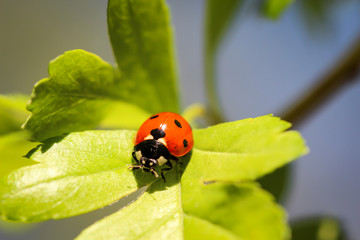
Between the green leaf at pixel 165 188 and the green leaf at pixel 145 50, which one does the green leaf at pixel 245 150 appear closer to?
the green leaf at pixel 165 188

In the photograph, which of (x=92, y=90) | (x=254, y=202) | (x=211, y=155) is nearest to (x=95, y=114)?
(x=92, y=90)

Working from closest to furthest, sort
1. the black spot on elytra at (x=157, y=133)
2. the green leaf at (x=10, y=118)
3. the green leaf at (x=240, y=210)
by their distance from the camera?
1. the green leaf at (x=240, y=210)
2. the black spot on elytra at (x=157, y=133)
3. the green leaf at (x=10, y=118)

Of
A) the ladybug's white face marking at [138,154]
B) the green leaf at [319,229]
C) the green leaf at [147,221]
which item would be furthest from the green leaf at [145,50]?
the green leaf at [319,229]

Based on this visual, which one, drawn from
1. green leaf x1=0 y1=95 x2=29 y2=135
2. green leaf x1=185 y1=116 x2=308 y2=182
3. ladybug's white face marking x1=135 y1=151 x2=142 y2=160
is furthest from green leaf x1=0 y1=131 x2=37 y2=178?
green leaf x1=185 y1=116 x2=308 y2=182

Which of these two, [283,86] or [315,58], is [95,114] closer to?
[315,58]

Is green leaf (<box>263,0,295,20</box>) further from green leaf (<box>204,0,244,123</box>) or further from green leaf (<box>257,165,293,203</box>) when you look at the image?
green leaf (<box>257,165,293,203</box>)
